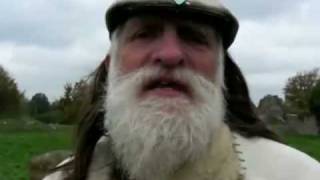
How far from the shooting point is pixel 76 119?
9.87ft

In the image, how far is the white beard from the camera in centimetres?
251

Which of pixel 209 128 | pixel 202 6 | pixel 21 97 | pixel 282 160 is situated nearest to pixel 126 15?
pixel 202 6

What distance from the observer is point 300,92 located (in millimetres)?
38781

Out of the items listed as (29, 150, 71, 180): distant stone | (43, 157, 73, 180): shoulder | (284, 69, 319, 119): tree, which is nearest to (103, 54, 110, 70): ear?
(43, 157, 73, 180): shoulder

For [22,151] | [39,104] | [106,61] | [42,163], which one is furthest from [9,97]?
[106,61]

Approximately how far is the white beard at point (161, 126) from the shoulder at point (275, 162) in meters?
0.14

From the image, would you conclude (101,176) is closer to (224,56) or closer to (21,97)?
(224,56)

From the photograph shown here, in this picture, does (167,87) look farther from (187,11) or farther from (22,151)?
(22,151)

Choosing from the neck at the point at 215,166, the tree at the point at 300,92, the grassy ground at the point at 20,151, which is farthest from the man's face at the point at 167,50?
the tree at the point at 300,92

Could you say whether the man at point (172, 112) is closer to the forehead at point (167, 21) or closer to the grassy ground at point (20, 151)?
the forehead at point (167, 21)

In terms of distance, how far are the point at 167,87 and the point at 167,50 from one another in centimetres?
12

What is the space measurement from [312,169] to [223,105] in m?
0.37

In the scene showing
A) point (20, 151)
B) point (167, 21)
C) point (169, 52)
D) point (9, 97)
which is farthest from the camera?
point (9, 97)

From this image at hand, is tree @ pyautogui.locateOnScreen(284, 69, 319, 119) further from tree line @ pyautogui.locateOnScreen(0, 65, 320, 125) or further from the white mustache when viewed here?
the white mustache
